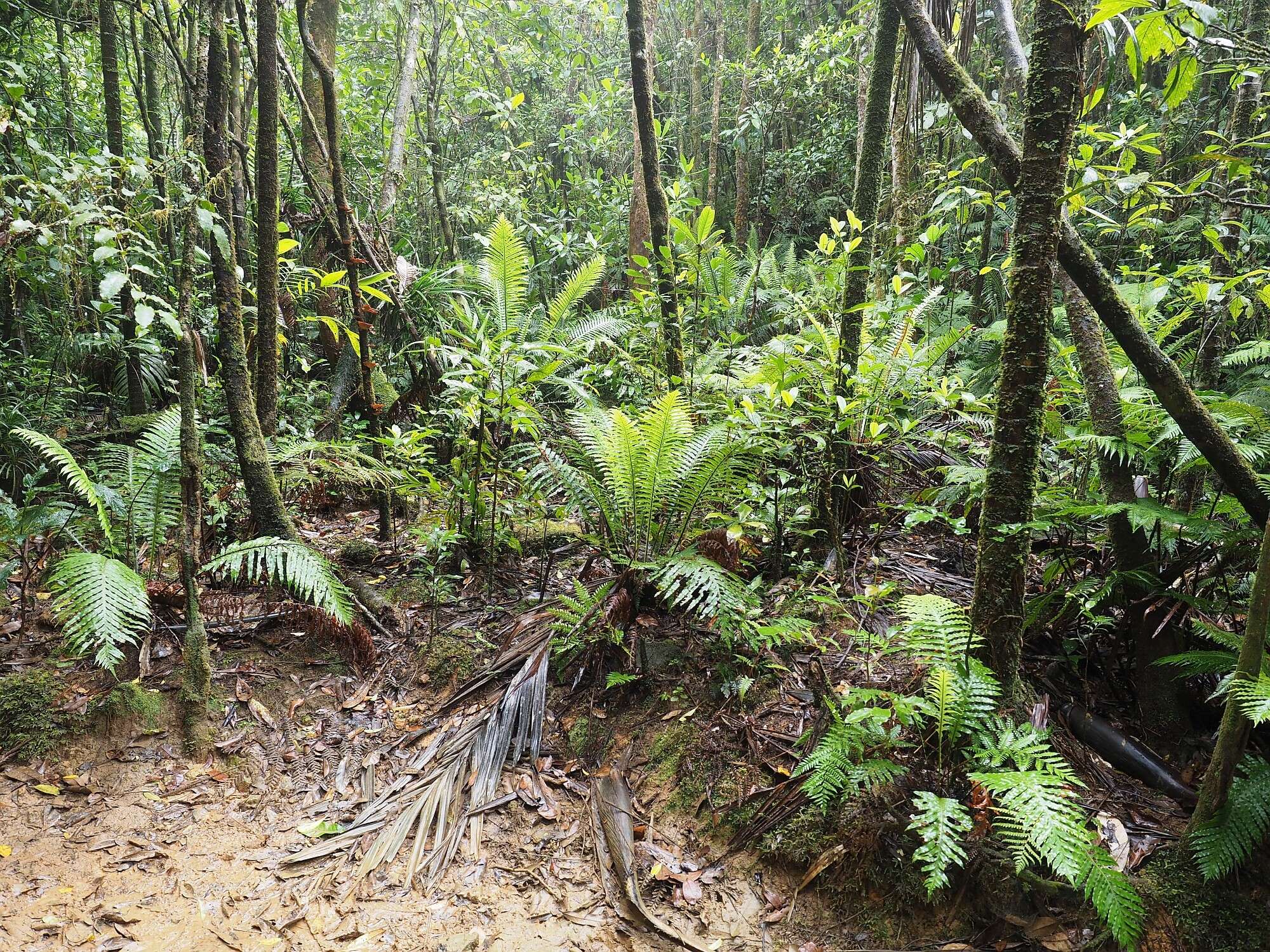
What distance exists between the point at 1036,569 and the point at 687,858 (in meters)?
2.13

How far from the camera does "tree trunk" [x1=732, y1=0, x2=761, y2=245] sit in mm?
10281

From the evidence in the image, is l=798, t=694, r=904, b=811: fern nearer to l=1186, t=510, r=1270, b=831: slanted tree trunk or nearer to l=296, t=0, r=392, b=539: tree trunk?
l=1186, t=510, r=1270, b=831: slanted tree trunk

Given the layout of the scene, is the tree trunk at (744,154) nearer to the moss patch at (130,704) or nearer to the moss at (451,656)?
the moss at (451,656)

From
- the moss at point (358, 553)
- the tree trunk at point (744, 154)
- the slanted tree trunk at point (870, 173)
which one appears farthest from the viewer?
the tree trunk at point (744, 154)

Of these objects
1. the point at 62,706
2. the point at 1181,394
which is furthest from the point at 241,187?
the point at 1181,394

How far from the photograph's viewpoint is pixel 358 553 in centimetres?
433

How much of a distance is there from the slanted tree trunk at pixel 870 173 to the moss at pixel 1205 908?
2.25 metres

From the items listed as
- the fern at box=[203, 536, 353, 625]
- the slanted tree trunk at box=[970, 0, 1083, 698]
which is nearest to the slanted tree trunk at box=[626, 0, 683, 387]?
the fern at box=[203, 536, 353, 625]

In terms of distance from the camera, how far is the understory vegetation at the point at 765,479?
7.07 feet

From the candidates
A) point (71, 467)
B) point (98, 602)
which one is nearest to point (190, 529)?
point (98, 602)

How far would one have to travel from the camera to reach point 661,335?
4.49 m

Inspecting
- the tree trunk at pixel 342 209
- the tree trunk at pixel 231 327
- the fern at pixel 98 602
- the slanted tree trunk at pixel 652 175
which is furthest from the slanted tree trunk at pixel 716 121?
the fern at pixel 98 602

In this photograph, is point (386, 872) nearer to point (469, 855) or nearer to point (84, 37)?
point (469, 855)

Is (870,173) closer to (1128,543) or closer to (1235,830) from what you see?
(1128,543)
